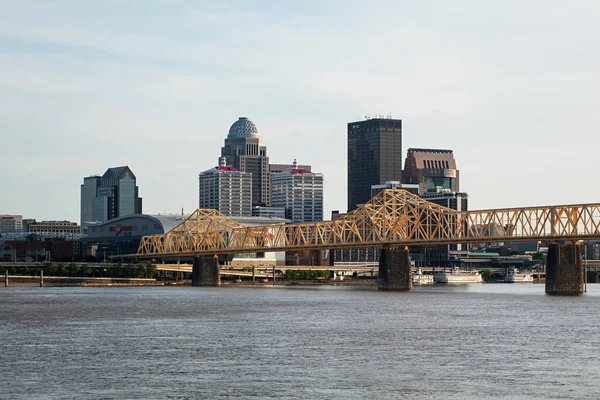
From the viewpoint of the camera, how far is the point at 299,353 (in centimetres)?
7219

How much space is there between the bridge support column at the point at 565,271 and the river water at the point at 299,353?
4255 centimetres

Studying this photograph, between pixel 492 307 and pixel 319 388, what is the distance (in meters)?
73.6

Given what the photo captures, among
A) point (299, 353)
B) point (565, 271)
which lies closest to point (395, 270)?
point (565, 271)

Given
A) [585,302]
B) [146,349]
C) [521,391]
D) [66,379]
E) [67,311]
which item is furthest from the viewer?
[585,302]

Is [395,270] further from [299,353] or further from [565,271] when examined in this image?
[299,353]

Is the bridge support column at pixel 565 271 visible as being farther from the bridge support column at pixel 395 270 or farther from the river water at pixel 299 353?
the river water at pixel 299 353

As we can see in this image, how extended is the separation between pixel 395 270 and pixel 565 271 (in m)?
31.7

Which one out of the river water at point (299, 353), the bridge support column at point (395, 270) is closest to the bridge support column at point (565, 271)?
the bridge support column at point (395, 270)

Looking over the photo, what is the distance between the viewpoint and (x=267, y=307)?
415 feet

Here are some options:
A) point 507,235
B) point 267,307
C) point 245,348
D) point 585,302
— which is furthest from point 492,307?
point 245,348

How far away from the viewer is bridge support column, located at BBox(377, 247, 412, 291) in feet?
603

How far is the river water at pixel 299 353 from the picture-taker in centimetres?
5691

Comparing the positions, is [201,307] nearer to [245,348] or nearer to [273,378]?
[245,348]

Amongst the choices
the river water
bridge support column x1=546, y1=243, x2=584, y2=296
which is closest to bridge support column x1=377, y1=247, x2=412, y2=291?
bridge support column x1=546, y1=243, x2=584, y2=296
